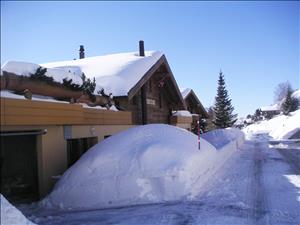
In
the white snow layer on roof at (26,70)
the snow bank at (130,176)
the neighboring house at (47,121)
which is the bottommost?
the snow bank at (130,176)

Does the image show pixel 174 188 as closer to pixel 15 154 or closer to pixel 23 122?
pixel 23 122

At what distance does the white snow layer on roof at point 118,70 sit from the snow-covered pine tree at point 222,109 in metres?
31.8

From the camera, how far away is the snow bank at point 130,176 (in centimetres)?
984

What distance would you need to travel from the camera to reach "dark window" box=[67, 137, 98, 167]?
42.7 feet

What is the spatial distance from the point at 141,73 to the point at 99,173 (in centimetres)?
881

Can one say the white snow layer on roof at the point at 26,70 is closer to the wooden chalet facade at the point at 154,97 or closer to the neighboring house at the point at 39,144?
the neighboring house at the point at 39,144

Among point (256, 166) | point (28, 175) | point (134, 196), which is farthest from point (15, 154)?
point (256, 166)

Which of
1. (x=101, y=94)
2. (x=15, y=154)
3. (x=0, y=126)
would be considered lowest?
(x=15, y=154)

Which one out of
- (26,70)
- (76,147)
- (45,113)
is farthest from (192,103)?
(26,70)

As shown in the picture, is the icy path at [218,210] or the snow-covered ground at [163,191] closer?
the icy path at [218,210]

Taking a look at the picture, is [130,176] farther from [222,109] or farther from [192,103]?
[222,109]

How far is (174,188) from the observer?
9.90m

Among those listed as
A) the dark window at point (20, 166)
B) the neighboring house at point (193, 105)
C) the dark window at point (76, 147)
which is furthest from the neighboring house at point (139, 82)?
the neighboring house at point (193, 105)

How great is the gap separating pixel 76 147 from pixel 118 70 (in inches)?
242
